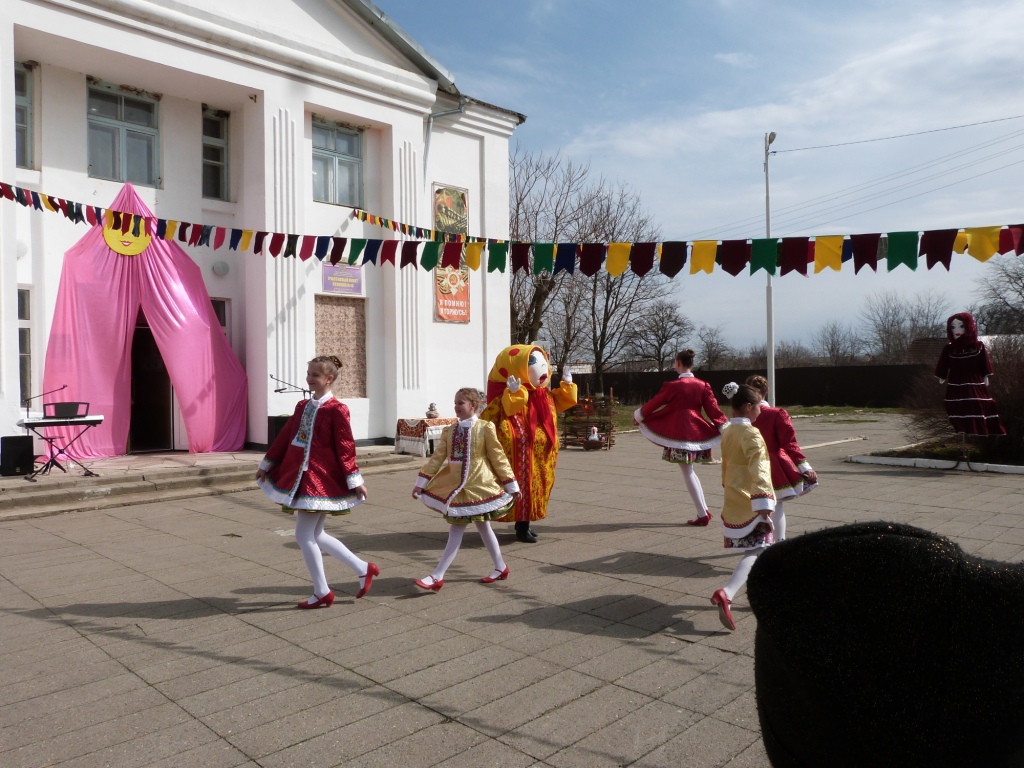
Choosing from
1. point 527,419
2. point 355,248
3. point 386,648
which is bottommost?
point 386,648

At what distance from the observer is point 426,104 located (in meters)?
16.2

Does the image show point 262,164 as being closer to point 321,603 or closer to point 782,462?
point 321,603

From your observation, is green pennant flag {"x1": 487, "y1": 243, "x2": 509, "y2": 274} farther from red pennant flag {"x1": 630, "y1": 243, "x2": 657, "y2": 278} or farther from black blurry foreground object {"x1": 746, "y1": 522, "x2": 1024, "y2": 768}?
black blurry foreground object {"x1": 746, "y1": 522, "x2": 1024, "y2": 768}

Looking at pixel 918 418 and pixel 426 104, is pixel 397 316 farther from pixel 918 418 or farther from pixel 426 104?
pixel 918 418

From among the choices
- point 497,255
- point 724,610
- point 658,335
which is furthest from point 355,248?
point 658,335

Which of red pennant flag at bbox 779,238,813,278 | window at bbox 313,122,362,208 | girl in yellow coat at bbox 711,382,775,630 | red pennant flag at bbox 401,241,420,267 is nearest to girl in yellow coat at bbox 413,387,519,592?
girl in yellow coat at bbox 711,382,775,630

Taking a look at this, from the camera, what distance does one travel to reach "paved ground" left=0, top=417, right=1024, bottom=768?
11.3 ft

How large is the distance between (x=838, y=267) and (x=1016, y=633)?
6.08 meters

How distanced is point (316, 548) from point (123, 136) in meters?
10.5

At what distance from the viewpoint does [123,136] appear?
13.1m

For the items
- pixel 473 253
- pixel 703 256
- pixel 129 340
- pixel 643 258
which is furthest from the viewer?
pixel 129 340

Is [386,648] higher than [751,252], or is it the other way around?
[751,252]

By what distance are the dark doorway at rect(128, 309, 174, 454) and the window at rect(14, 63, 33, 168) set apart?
3285 mm

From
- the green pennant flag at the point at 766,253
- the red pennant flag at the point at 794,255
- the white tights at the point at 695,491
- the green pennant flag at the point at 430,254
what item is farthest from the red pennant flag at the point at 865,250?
the green pennant flag at the point at 430,254
